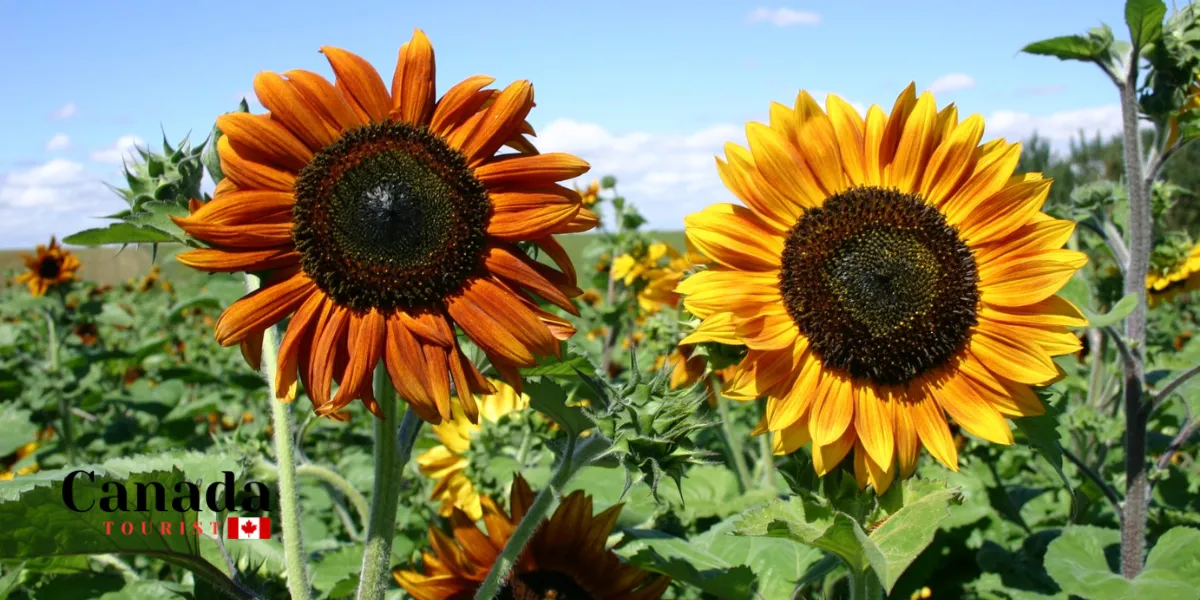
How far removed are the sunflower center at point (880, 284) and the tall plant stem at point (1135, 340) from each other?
0.82 metres

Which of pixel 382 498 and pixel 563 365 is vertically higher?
pixel 563 365

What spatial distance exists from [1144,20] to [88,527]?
2414 mm

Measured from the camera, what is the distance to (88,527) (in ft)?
4.67

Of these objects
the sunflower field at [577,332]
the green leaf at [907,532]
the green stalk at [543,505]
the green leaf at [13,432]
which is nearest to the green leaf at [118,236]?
the sunflower field at [577,332]

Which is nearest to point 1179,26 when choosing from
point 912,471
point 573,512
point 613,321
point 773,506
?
point 912,471

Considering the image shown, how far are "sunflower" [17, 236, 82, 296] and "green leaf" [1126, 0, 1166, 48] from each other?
627cm

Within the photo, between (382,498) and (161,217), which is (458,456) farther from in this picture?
(161,217)

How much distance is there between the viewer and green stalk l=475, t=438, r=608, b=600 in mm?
1572

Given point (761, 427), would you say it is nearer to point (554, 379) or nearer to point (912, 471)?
point (912, 471)

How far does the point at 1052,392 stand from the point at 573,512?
0.94 metres

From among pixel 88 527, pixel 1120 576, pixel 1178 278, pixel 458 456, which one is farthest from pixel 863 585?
pixel 1178 278

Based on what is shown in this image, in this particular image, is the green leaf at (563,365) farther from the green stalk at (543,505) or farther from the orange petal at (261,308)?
the orange petal at (261,308)

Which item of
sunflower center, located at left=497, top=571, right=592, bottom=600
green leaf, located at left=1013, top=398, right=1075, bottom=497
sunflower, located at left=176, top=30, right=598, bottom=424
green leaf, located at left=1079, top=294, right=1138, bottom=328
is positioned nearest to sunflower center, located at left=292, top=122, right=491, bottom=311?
sunflower, located at left=176, top=30, right=598, bottom=424

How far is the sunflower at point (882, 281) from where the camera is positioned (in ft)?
5.44
